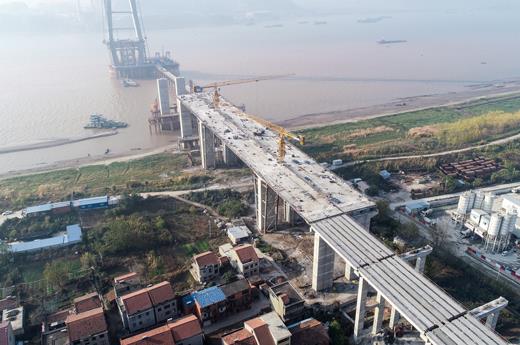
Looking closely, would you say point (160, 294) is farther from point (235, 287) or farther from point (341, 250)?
point (341, 250)

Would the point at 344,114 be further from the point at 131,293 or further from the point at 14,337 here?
the point at 14,337

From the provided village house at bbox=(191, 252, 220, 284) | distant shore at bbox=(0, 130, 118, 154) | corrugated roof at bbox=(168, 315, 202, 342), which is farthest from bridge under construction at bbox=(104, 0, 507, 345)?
distant shore at bbox=(0, 130, 118, 154)

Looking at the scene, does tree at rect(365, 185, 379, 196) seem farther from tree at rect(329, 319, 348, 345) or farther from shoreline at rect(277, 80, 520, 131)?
shoreline at rect(277, 80, 520, 131)

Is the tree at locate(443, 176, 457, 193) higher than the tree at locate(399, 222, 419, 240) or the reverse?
higher

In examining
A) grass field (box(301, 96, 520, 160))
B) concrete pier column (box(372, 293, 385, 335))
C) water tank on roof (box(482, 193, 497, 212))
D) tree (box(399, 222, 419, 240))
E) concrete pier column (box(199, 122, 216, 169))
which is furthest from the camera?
grass field (box(301, 96, 520, 160))

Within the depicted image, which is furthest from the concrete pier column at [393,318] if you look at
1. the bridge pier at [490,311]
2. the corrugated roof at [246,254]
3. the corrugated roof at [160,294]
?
the corrugated roof at [160,294]

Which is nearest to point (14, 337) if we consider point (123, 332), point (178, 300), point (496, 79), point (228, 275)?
point (123, 332)

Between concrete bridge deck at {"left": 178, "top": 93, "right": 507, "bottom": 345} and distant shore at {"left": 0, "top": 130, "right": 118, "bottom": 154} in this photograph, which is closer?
concrete bridge deck at {"left": 178, "top": 93, "right": 507, "bottom": 345}
